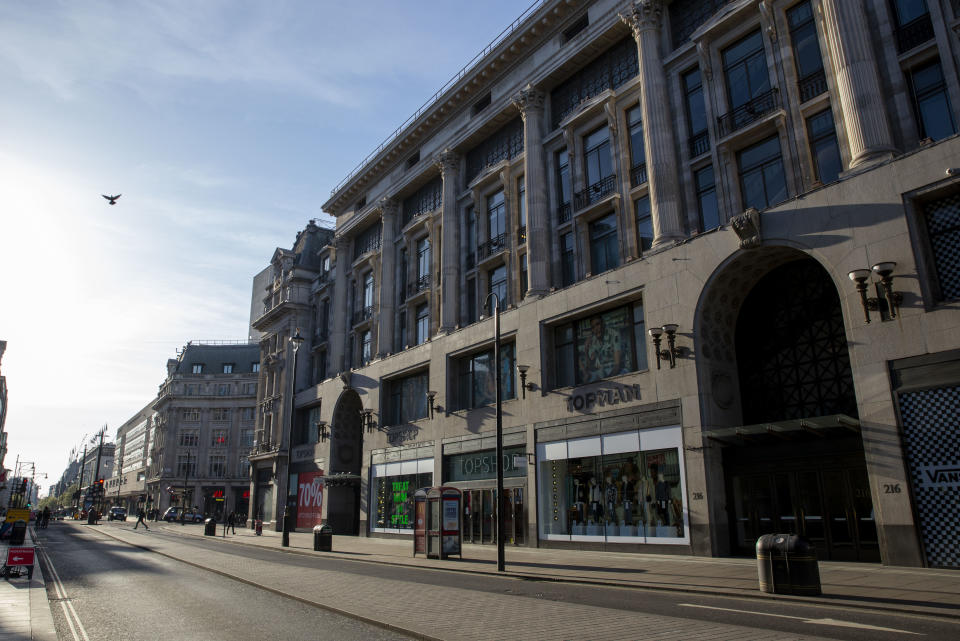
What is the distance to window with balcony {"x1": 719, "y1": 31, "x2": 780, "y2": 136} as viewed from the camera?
77.3ft

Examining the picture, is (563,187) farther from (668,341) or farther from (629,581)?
(629,581)

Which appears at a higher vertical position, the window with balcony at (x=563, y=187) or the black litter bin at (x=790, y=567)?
the window with balcony at (x=563, y=187)

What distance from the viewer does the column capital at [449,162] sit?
39.3 m

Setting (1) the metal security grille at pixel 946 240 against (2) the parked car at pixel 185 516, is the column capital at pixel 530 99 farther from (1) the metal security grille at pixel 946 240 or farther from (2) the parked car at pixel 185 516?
(2) the parked car at pixel 185 516

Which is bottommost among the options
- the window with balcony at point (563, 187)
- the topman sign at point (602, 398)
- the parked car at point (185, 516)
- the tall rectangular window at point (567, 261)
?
the parked car at point (185, 516)

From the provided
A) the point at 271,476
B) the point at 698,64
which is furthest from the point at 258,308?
the point at 698,64

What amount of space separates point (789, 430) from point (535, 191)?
677 inches

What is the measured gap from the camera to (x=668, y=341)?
76.6ft

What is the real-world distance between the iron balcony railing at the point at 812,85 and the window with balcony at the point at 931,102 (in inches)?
105

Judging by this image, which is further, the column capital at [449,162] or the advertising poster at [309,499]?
the advertising poster at [309,499]

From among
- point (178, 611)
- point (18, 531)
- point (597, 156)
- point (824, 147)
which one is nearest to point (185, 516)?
point (18, 531)

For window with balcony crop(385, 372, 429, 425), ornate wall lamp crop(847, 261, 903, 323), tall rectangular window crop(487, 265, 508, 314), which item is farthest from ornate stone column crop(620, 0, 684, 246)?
window with balcony crop(385, 372, 429, 425)

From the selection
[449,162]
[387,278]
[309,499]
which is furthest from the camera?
[309,499]

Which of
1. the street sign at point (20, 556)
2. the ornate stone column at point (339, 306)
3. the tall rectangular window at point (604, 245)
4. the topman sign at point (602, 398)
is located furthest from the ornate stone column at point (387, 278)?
the street sign at point (20, 556)
